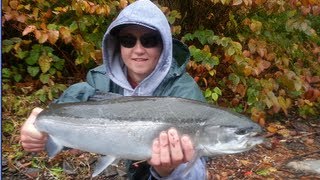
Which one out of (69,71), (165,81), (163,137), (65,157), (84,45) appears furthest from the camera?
(69,71)

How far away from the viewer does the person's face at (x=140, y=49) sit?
118 inches

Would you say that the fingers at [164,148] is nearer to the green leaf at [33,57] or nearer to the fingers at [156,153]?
the fingers at [156,153]

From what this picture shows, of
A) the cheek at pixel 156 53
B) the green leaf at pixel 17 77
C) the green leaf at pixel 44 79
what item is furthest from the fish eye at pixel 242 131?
the green leaf at pixel 17 77

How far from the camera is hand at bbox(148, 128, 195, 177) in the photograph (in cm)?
254

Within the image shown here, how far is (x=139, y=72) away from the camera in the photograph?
3.06 meters

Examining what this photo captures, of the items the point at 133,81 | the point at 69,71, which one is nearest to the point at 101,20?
the point at 69,71

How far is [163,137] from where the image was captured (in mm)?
2539

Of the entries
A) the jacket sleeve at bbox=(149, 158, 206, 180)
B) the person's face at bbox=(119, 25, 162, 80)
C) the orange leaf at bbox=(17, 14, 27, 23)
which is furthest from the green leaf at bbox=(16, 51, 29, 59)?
the jacket sleeve at bbox=(149, 158, 206, 180)

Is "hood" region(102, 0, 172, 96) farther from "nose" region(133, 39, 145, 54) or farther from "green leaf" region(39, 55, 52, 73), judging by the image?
"green leaf" region(39, 55, 52, 73)

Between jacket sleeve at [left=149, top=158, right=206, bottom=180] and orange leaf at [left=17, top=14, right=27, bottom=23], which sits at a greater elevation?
orange leaf at [left=17, top=14, right=27, bottom=23]

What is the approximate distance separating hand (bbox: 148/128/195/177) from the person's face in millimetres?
615

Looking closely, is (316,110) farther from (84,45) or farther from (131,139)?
(131,139)

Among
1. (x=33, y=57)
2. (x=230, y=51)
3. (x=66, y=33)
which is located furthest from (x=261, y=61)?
(x=33, y=57)

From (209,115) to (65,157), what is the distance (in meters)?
2.37
